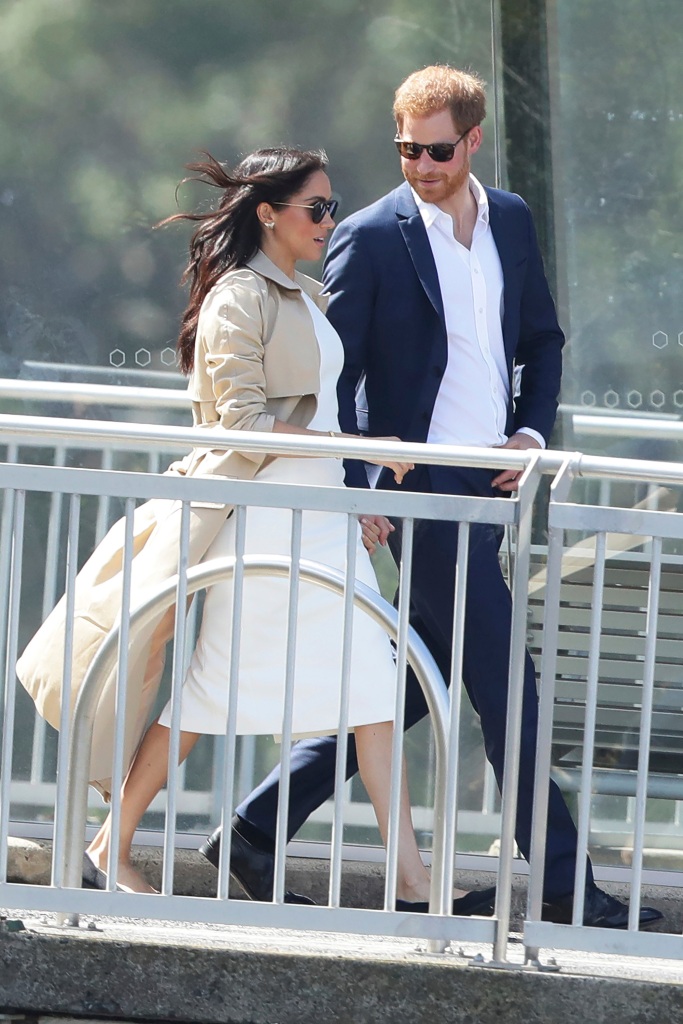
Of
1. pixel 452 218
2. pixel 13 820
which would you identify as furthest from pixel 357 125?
pixel 13 820

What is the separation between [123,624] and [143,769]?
25.7 inches

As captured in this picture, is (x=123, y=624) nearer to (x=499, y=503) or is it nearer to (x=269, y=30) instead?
(x=499, y=503)

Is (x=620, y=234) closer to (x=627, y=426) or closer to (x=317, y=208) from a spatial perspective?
(x=627, y=426)

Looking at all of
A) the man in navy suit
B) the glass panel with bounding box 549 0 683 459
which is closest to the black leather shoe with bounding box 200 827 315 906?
the man in navy suit

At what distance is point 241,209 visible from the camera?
408 centimetres

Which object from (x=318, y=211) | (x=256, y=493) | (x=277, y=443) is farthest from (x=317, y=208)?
(x=256, y=493)

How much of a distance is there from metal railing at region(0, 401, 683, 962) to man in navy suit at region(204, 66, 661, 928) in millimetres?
553

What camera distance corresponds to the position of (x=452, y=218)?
416cm

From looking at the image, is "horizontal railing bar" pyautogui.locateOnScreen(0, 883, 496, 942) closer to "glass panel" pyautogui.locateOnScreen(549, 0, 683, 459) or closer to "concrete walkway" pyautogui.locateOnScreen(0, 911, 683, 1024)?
"concrete walkway" pyautogui.locateOnScreen(0, 911, 683, 1024)

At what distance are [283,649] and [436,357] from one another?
2.64 ft

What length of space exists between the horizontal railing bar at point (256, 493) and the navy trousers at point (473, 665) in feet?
2.10

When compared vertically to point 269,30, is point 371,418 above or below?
below

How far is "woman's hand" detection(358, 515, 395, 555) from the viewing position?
3.98 meters

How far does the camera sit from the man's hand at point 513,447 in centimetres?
406
